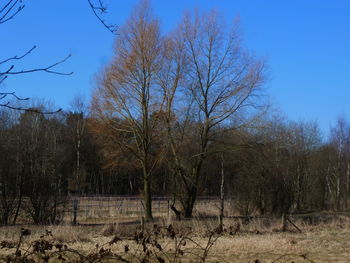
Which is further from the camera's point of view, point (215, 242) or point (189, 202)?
point (189, 202)

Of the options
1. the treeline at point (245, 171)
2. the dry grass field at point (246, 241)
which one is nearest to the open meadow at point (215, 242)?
the dry grass field at point (246, 241)

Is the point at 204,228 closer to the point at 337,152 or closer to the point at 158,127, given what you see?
the point at 158,127

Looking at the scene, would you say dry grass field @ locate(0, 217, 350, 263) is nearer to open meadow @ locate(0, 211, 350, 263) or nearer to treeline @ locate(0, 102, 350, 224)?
open meadow @ locate(0, 211, 350, 263)

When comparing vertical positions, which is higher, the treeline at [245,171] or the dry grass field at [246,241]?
the treeline at [245,171]

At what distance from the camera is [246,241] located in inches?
467

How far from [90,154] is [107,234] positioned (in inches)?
1567

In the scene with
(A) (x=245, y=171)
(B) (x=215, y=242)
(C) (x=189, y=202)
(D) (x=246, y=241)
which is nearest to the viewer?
(B) (x=215, y=242)

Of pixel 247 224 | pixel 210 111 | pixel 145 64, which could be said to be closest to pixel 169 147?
pixel 210 111

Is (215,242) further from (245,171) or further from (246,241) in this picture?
(245,171)

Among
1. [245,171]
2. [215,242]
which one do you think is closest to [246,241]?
[215,242]

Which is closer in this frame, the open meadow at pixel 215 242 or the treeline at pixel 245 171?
the open meadow at pixel 215 242

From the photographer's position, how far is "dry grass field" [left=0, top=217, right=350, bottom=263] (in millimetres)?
9555

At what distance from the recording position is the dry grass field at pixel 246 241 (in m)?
9.55

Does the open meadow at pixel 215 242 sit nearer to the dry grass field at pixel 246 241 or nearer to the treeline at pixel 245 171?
the dry grass field at pixel 246 241
